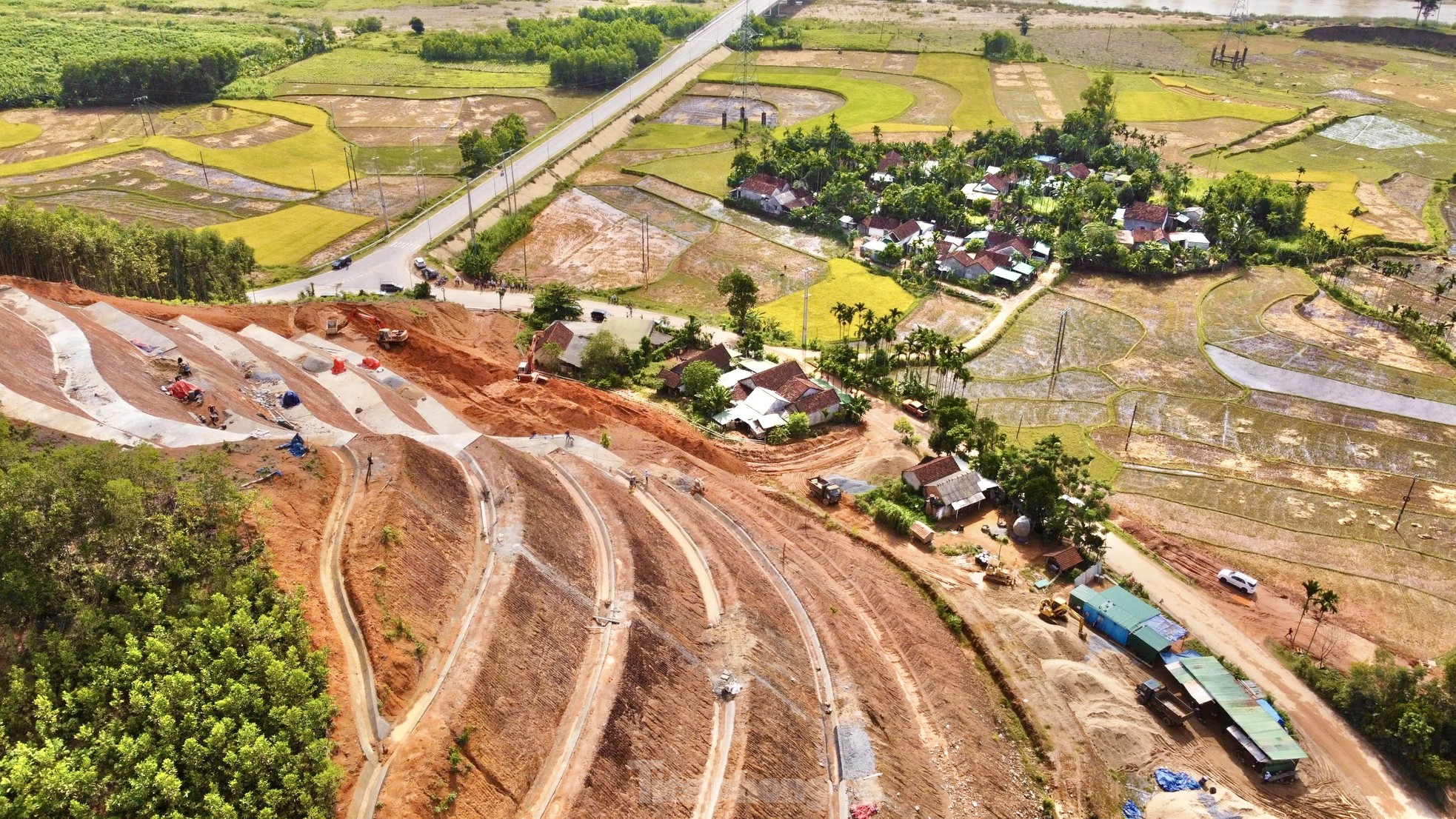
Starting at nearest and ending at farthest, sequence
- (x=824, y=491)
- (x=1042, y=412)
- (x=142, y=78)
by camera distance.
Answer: (x=824, y=491)
(x=1042, y=412)
(x=142, y=78)

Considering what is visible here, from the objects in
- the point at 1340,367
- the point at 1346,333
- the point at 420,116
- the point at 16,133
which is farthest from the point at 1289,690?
the point at 16,133

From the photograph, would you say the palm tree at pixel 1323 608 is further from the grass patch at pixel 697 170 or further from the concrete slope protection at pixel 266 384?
the grass patch at pixel 697 170

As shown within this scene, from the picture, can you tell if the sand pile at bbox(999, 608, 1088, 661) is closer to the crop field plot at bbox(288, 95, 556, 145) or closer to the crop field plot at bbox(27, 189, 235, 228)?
the crop field plot at bbox(27, 189, 235, 228)

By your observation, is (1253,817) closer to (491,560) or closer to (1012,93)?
(491,560)

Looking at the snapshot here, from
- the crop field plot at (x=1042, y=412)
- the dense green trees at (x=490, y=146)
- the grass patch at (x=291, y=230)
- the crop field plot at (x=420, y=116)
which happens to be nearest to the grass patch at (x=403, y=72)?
the crop field plot at (x=420, y=116)

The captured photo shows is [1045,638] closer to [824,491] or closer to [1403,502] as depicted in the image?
Result: [824,491]

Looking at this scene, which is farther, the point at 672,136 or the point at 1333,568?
the point at 672,136

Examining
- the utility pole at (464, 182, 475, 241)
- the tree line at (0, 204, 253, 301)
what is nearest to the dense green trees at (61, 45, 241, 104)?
the utility pole at (464, 182, 475, 241)
